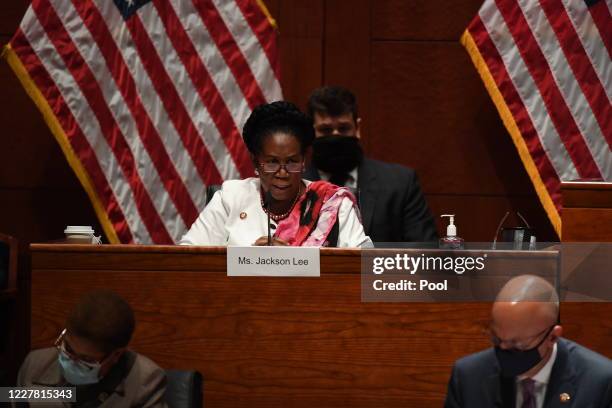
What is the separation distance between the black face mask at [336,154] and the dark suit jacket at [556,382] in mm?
1998

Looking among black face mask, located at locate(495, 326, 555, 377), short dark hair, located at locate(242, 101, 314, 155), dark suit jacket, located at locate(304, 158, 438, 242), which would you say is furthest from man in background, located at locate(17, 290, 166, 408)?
dark suit jacket, located at locate(304, 158, 438, 242)

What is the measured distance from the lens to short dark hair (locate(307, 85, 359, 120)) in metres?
4.50

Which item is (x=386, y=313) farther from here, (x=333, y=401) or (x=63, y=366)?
(x=63, y=366)

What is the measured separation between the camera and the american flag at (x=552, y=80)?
192 inches

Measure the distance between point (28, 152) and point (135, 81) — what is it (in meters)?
0.91

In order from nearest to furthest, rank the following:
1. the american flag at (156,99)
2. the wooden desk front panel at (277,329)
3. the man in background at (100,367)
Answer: the man in background at (100,367) < the wooden desk front panel at (277,329) < the american flag at (156,99)

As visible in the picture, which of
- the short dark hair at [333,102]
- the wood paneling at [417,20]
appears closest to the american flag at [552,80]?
the wood paneling at [417,20]

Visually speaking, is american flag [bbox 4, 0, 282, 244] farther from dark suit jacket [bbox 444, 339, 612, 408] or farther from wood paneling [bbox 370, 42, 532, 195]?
dark suit jacket [bbox 444, 339, 612, 408]

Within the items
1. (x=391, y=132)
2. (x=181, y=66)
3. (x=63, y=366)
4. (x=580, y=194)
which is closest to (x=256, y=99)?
(x=181, y=66)

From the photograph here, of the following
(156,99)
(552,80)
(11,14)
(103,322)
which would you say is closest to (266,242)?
(103,322)

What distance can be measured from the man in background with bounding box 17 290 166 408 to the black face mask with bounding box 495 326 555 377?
92cm

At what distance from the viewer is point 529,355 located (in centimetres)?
252

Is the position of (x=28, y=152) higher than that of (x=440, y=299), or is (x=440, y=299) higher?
(x=28, y=152)

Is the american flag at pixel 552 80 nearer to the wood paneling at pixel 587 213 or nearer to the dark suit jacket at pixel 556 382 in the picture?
the wood paneling at pixel 587 213
